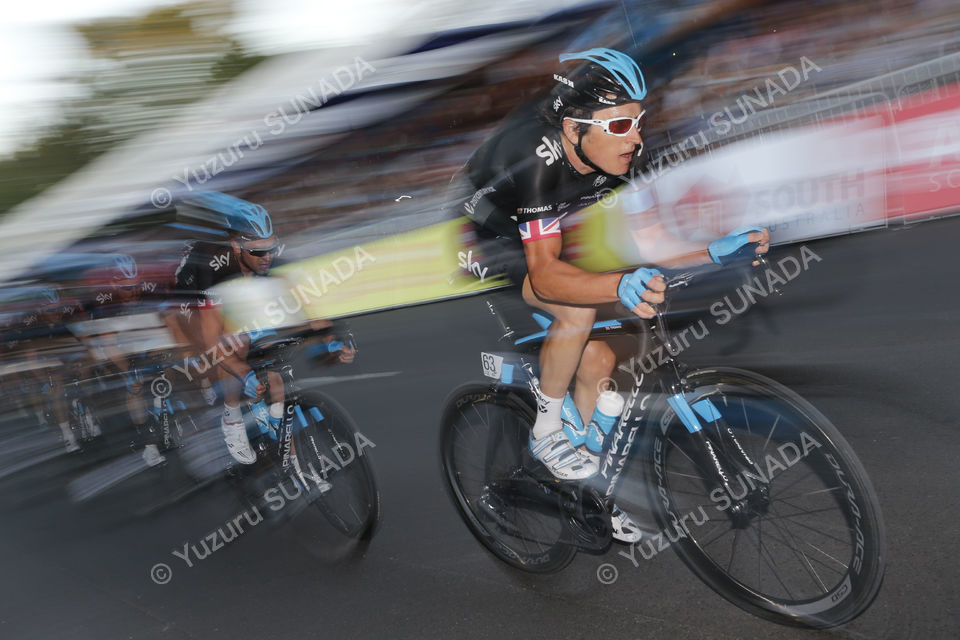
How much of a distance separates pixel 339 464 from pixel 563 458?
1.42 metres

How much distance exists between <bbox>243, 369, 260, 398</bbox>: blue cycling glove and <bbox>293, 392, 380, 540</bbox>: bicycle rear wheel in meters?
0.28

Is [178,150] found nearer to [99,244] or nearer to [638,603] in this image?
[99,244]

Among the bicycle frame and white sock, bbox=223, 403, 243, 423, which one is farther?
white sock, bbox=223, 403, 243, 423

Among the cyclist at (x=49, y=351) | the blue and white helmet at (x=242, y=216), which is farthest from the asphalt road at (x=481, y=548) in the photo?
the blue and white helmet at (x=242, y=216)

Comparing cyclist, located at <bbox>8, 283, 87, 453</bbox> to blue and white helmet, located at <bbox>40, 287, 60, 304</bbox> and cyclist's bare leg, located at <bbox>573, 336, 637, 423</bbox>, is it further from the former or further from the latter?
cyclist's bare leg, located at <bbox>573, 336, 637, 423</bbox>

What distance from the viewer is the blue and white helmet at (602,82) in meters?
2.44

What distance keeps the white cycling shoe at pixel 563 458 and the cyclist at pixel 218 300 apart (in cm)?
129

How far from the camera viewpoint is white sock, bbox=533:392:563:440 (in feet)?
9.12

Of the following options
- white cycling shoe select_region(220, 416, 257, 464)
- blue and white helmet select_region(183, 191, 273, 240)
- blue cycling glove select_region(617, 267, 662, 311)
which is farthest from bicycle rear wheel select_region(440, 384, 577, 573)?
blue and white helmet select_region(183, 191, 273, 240)

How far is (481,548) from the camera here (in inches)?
136

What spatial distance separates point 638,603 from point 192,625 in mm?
2000

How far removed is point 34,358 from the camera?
8.23 metres

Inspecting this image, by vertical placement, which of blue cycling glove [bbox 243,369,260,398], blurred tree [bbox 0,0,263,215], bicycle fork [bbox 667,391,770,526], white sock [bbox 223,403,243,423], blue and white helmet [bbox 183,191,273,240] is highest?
blurred tree [bbox 0,0,263,215]

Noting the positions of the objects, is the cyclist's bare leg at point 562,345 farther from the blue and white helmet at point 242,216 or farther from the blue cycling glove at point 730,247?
the blue and white helmet at point 242,216
